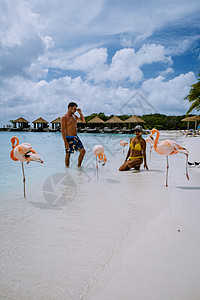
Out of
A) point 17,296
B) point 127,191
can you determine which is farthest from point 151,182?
point 17,296

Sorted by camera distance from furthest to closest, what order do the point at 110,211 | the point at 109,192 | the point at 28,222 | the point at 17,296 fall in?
the point at 109,192, the point at 110,211, the point at 28,222, the point at 17,296

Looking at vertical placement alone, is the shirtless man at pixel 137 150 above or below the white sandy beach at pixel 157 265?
above

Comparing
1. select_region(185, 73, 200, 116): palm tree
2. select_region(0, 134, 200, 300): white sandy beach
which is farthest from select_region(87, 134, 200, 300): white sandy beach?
select_region(185, 73, 200, 116): palm tree

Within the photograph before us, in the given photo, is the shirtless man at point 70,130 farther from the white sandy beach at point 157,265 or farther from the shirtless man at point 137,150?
the white sandy beach at point 157,265

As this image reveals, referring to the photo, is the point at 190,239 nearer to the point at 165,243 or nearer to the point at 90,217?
the point at 165,243

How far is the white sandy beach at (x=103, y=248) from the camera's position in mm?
1534

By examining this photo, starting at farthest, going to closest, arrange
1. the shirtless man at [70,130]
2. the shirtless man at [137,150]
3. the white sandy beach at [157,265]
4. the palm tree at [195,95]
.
Result: the palm tree at [195,95], the shirtless man at [70,130], the shirtless man at [137,150], the white sandy beach at [157,265]

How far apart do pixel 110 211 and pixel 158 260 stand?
1.27 m

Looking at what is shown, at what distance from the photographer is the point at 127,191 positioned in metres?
4.05

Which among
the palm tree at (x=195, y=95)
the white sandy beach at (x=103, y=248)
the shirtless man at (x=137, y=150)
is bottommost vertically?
the white sandy beach at (x=103, y=248)

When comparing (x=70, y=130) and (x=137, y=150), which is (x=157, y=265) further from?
(x=70, y=130)

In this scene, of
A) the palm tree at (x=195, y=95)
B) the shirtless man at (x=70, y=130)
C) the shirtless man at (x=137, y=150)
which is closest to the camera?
the shirtless man at (x=137, y=150)

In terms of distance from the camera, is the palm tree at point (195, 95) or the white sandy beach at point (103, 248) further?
the palm tree at point (195, 95)

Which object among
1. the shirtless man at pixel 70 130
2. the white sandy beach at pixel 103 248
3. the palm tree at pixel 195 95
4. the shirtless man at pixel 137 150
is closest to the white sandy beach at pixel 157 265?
the white sandy beach at pixel 103 248
